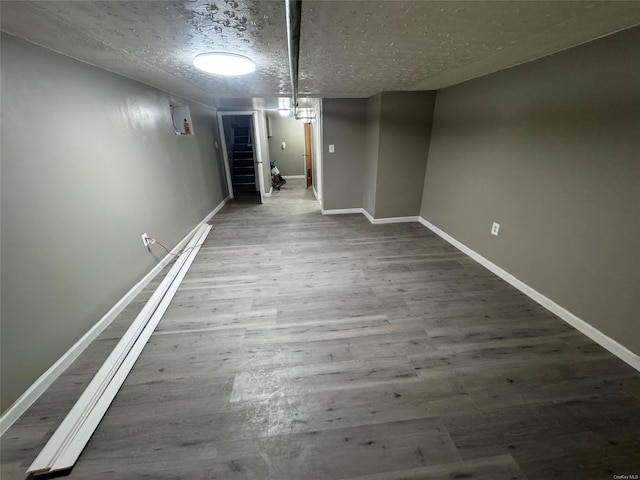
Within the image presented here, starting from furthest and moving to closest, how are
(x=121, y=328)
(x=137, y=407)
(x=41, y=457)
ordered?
(x=121, y=328) < (x=137, y=407) < (x=41, y=457)

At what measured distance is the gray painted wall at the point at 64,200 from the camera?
1391 millimetres

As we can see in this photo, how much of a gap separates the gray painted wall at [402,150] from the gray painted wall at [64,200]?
2983mm

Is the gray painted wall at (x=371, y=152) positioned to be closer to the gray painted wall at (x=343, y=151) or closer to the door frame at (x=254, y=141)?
the gray painted wall at (x=343, y=151)

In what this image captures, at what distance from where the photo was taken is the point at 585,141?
175 cm

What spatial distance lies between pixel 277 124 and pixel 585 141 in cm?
788

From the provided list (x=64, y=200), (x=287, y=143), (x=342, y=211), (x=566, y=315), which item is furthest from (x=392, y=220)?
(x=287, y=143)

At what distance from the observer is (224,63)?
1768 mm

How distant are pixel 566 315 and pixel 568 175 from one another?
107 cm

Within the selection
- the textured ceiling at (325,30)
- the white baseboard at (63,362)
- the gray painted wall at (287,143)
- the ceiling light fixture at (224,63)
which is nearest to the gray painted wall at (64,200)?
the white baseboard at (63,362)

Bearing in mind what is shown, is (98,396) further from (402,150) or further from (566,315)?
(402,150)

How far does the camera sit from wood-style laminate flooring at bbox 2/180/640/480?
3.83 feet

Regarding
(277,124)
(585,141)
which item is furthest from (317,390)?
(277,124)

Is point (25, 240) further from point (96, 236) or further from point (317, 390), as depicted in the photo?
point (317, 390)

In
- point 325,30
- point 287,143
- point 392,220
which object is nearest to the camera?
point 325,30
